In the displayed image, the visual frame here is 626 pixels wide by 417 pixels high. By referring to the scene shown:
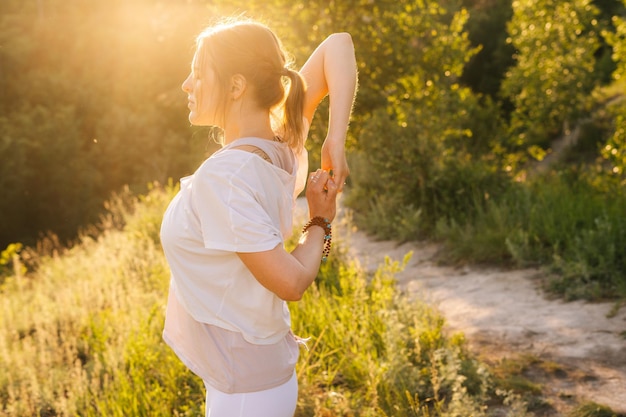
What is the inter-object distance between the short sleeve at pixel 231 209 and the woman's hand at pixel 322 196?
0.23 metres

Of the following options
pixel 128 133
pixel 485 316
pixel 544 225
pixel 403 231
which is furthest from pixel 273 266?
pixel 128 133

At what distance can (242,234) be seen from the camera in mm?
1562

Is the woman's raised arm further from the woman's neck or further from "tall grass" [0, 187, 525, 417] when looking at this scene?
"tall grass" [0, 187, 525, 417]

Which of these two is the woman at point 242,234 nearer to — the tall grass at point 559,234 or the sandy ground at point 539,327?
the sandy ground at point 539,327

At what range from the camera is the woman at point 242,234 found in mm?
1593

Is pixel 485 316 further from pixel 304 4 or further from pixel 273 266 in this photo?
pixel 304 4

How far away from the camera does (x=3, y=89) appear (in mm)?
27172

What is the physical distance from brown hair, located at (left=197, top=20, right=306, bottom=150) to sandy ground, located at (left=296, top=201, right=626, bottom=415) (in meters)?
2.67

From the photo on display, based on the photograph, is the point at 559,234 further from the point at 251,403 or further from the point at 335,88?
the point at 251,403

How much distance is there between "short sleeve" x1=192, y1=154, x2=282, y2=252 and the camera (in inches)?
61.5

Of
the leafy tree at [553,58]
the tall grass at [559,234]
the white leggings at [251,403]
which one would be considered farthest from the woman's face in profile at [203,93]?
the leafy tree at [553,58]

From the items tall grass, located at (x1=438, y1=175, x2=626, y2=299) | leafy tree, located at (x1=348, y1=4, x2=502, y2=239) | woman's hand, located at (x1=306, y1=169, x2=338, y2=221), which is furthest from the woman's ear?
leafy tree, located at (x1=348, y1=4, x2=502, y2=239)

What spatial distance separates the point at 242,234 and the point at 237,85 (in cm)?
43

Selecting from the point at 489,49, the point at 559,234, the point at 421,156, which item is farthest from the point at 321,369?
the point at 489,49
